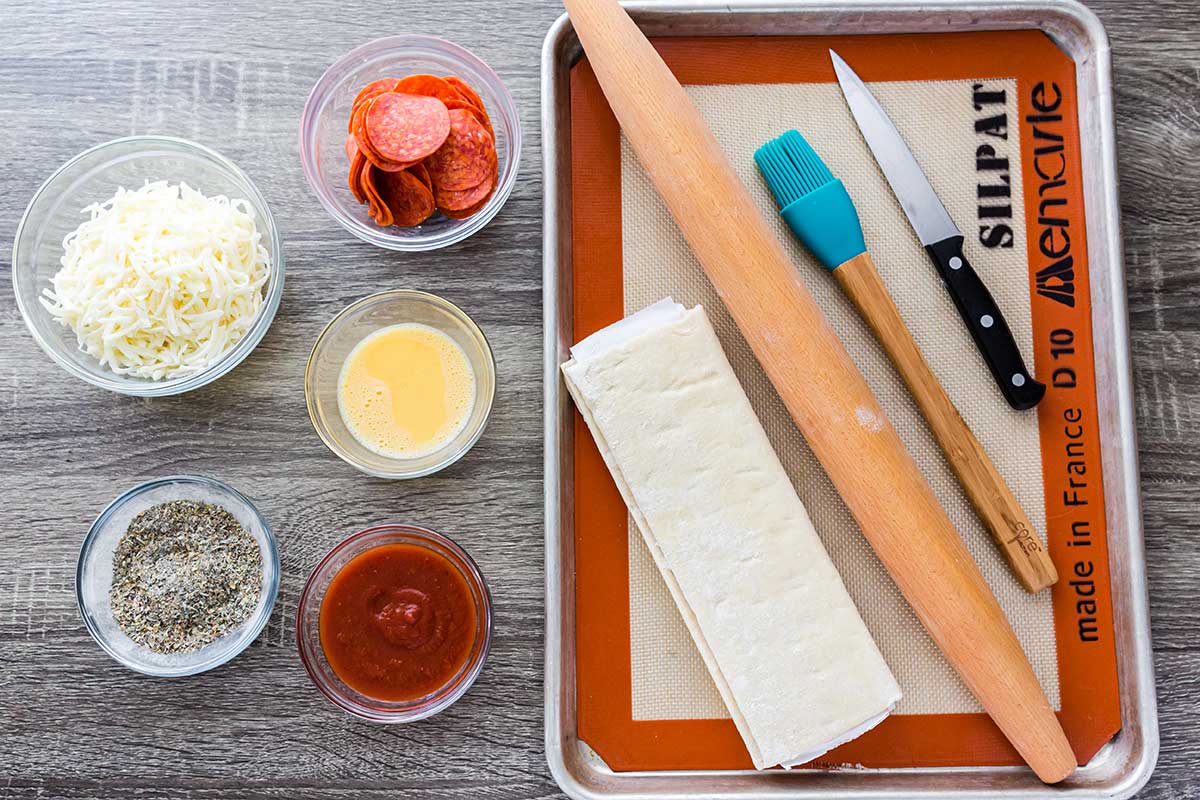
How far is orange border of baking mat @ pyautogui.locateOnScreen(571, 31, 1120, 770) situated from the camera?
1.34 m

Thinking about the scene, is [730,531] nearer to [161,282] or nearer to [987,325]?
[987,325]

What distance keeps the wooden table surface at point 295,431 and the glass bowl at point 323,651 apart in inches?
2.2

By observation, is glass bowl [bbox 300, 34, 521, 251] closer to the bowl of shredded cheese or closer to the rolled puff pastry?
the bowl of shredded cheese

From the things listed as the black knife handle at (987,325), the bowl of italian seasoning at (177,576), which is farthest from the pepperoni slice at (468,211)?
the black knife handle at (987,325)

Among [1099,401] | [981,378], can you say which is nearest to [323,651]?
[981,378]

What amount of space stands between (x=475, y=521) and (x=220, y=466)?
449mm

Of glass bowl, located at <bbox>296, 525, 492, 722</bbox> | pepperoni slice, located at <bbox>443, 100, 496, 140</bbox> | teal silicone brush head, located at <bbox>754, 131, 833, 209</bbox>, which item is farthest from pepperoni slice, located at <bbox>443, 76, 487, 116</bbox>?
glass bowl, located at <bbox>296, 525, 492, 722</bbox>

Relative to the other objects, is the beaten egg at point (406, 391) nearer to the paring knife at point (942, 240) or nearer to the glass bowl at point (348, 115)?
the glass bowl at point (348, 115)

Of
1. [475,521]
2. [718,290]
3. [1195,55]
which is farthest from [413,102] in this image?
[1195,55]

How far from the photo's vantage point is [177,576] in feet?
4.55

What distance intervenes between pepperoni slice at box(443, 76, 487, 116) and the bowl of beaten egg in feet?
1.09

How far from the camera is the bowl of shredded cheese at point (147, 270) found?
1.33 metres

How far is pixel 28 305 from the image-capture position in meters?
1.41

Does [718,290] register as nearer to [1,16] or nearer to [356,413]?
[356,413]
